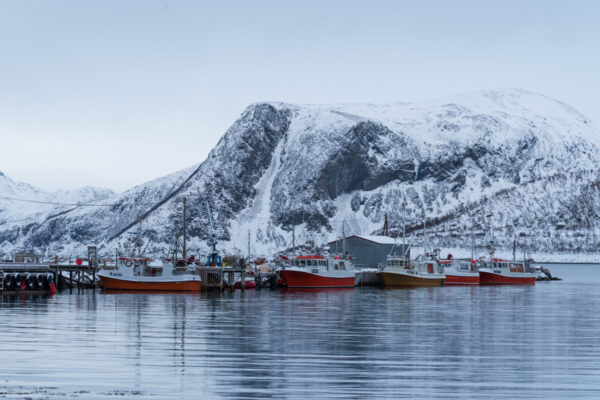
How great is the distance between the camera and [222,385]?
25.1 metres

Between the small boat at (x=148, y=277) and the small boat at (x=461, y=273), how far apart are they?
5014cm

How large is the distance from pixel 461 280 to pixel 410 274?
16.0 meters

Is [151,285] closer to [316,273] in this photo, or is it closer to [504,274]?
[316,273]

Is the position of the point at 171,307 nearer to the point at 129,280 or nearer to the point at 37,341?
the point at 37,341

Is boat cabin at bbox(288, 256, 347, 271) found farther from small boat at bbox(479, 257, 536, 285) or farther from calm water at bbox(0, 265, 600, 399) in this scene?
calm water at bbox(0, 265, 600, 399)

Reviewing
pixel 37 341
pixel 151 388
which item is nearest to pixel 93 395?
pixel 151 388

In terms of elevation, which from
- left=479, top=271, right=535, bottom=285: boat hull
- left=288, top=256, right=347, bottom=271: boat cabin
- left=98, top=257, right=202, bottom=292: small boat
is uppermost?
left=288, top=256, right=347, bottom=271: boat cabin

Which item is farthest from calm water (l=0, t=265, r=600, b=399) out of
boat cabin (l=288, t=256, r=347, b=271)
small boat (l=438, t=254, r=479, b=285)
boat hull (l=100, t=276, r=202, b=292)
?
small boat (l=438, t=254, r=479, b=285)

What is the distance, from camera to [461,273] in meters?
133

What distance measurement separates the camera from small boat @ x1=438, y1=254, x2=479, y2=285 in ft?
432

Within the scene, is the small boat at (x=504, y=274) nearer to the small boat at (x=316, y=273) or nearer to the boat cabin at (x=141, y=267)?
the small boat at (x=316, y=273)

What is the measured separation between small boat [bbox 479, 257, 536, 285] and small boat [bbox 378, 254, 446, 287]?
64.0 feet

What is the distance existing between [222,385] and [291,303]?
48876 mm

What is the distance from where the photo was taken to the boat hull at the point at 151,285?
94.6 metres
